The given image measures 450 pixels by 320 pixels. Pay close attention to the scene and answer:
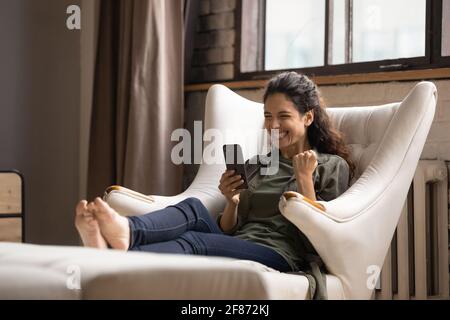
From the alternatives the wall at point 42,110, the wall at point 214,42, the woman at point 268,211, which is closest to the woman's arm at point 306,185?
the woman at point 268,211

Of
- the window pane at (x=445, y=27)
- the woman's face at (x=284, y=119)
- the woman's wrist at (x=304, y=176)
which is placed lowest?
the woman's wrist at (x=304, y=176)

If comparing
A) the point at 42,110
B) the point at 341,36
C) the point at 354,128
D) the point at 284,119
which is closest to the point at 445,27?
the point at 341,36

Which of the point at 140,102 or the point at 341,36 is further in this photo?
the point at 140,102

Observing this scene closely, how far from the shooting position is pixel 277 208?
6.93ft

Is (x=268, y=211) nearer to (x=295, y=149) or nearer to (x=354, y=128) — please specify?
(x=295, y=149)

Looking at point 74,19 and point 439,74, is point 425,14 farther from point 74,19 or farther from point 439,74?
point 74,19

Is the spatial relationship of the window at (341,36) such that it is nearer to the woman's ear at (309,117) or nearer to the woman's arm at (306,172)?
the woman's ear at (309,117)

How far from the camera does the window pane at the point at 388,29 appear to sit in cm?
272

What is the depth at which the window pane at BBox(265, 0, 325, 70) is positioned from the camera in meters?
3.05

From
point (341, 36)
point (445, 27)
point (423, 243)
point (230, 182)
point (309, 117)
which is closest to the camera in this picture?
point (230, 182)

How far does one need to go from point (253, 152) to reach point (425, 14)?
855mm

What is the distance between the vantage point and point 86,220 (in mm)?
1672

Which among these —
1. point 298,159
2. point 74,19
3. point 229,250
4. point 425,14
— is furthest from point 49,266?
point 74,19

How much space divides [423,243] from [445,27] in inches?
31.9
